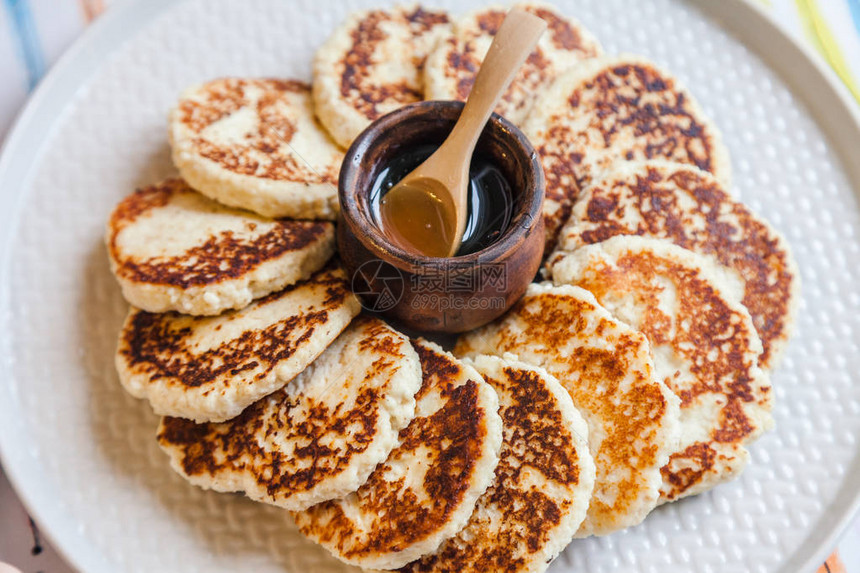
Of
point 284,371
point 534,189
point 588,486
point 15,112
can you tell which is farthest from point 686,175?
point 15,112

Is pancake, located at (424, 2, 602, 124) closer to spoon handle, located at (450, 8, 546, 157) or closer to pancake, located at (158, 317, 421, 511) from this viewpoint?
spoon handle, located at (450, 8, 546, 157)

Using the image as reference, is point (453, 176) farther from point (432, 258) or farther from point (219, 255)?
point (219, 255)

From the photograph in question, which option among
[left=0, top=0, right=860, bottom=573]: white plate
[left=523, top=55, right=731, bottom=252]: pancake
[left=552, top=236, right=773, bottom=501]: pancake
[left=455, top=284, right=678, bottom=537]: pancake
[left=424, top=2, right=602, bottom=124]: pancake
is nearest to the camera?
[left=455, top=284, right=678, bottom=537]: pancake

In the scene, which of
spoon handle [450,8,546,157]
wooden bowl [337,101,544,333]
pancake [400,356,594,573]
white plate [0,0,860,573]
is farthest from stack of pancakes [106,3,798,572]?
spoon handle [450,8,546,157]

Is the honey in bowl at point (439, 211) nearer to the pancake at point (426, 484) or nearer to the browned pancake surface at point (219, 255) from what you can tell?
the browned pancake surface at point (219, 255)

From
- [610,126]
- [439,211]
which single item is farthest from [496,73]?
[610,126]

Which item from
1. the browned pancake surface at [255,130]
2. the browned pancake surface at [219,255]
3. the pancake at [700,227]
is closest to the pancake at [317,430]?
the browned pancake surface at [219,255]

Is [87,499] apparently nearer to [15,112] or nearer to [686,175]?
[15,112]

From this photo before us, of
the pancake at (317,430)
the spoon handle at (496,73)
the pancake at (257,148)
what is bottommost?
the pancake at (317,430)
